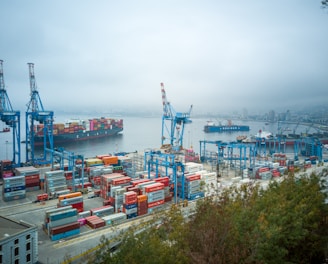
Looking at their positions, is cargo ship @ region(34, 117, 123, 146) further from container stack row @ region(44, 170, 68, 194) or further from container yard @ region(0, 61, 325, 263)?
container stack row @ region(44, 170, 68, 194)

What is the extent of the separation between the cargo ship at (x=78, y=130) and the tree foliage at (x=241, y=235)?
130ft

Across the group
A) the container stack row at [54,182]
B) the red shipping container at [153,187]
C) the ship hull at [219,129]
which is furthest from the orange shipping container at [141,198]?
the ship hull at [219,129]

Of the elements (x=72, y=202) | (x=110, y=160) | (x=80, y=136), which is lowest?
(x=72, y=202)

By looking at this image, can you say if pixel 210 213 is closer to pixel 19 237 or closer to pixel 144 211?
pixel 19 237

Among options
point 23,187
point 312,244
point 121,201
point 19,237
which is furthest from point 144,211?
point 312,244

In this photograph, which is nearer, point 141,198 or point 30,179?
point 141,198

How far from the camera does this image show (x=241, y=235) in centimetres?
575

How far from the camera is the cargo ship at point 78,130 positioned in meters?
42.1

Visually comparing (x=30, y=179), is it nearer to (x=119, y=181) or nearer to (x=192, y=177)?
(x=119, y=181)

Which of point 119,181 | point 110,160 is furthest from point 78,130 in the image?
point 119,181

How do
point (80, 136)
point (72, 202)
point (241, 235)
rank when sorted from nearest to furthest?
point (241, 235) → point (72, 202) → point (80, 136)

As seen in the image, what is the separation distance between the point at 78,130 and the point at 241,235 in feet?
146

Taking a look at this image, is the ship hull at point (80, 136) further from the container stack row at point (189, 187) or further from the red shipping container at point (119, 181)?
the container stack row at point (189, 187)

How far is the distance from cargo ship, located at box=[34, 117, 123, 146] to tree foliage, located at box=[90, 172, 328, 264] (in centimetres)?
3972
